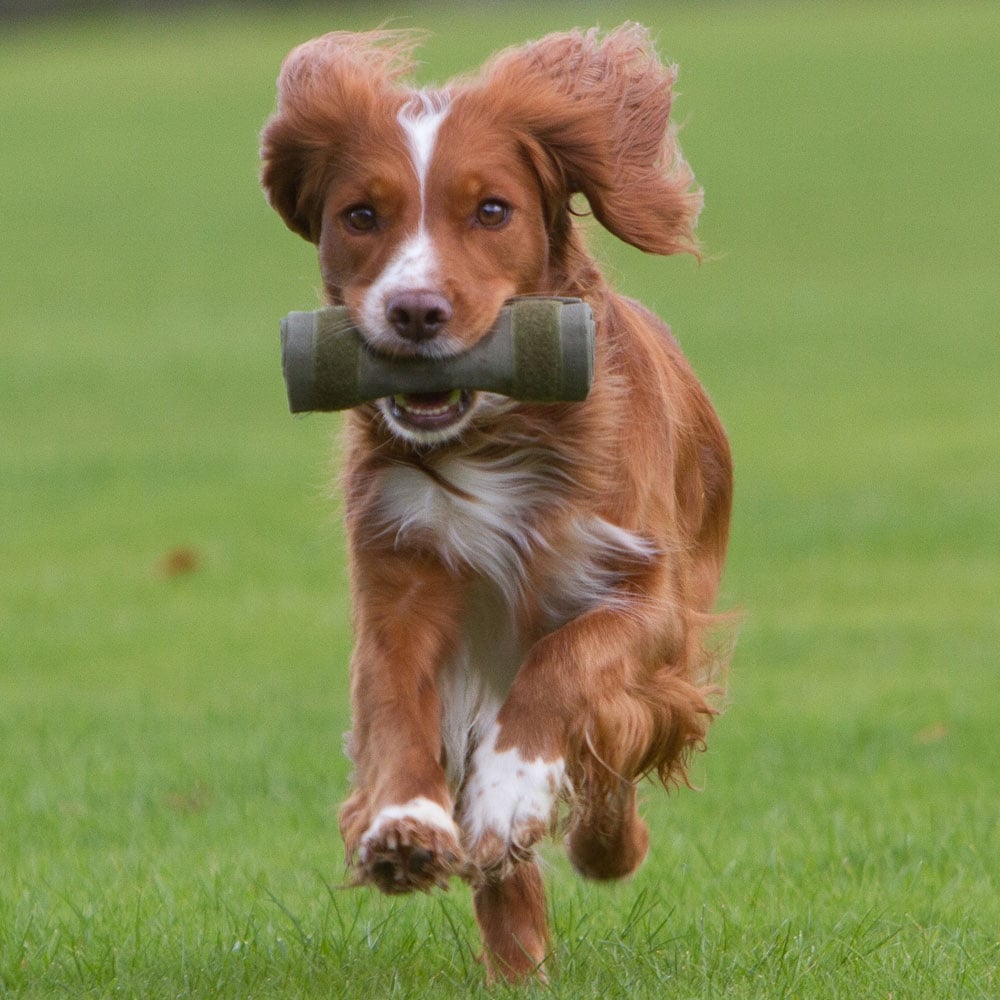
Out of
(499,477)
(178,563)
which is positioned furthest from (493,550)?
(178,563)

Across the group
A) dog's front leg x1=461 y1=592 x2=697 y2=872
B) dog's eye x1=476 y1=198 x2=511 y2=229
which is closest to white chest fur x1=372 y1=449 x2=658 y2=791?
dog's front leg x1=461 y1=592 x2=697 y2=872

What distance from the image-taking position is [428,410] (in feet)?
15.5

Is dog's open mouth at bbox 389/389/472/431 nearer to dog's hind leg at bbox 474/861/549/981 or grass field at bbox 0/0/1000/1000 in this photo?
grass field at bbox 0/0/1000/1000

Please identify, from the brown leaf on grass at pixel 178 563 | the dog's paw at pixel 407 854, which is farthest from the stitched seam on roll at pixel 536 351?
the brown leaf on grass at pixel 178 563

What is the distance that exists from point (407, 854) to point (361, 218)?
1.47 meters

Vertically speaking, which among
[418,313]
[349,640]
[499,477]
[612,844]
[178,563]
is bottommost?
[178,563]

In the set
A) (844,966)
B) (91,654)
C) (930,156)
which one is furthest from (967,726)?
(930,156)

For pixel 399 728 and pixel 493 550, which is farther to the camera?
pixel 493 550

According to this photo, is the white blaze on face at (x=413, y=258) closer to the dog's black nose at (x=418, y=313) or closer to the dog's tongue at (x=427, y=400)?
the dog's black nose at (x=418, y=313)

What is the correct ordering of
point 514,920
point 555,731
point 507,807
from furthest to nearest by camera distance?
point 514,920, point 555,731, point 507,807

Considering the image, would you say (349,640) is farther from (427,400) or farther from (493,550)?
(427,400)

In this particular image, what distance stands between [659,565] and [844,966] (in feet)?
3.30

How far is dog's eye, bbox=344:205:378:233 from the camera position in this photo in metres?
4.75

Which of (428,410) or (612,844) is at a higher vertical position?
(428,410)
